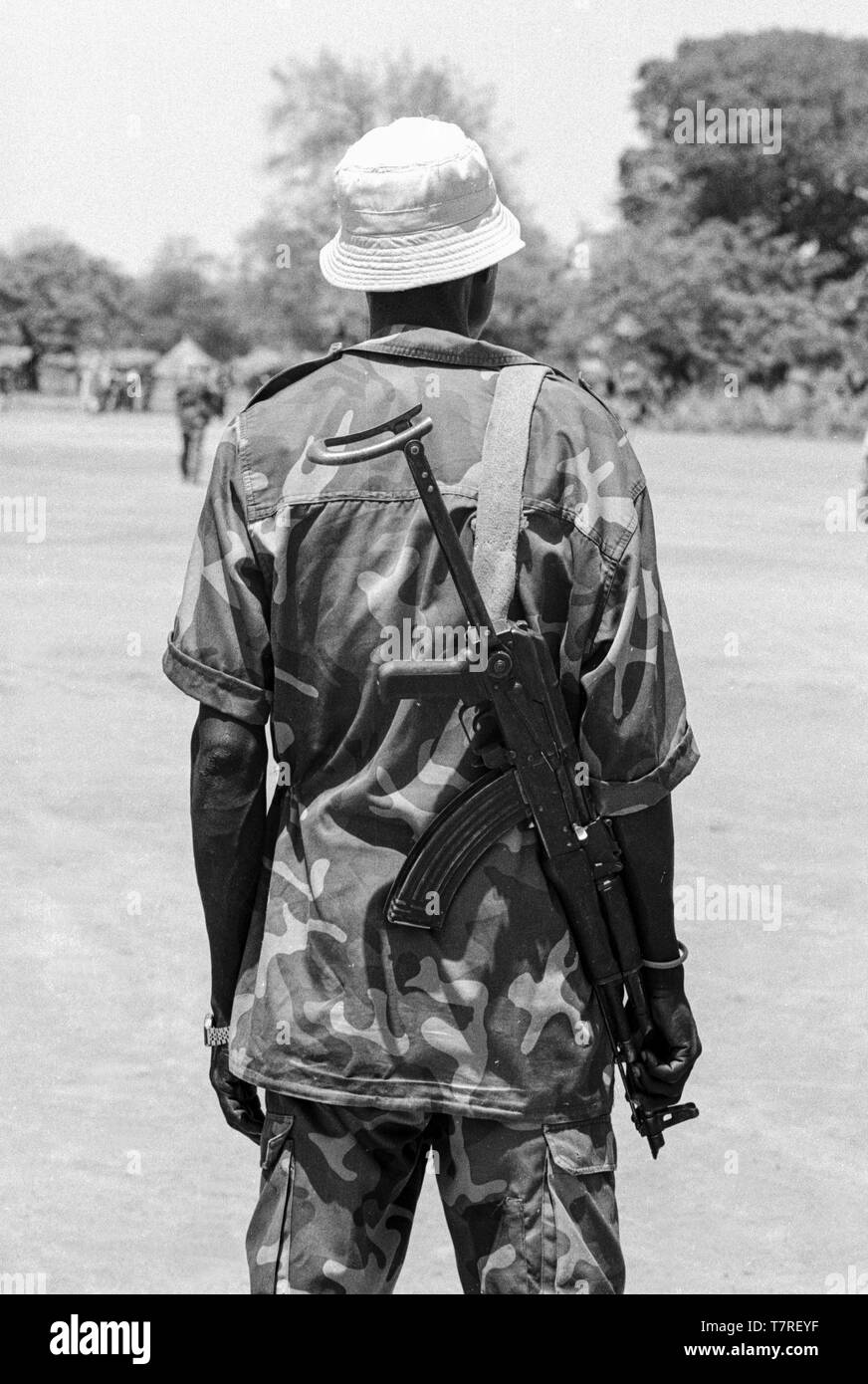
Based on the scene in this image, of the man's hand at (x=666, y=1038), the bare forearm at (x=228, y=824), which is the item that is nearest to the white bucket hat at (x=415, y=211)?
the bare forearm at (x=228, y=824)

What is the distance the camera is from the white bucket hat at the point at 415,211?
2.38 metres

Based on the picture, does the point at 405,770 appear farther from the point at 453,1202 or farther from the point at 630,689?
the point at 453,1202

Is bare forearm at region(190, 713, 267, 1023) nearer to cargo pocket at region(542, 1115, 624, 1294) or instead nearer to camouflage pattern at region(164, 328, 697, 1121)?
camouflage pattern at region(164, 328, 697, 1121)

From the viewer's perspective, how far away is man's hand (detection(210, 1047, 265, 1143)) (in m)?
2.55

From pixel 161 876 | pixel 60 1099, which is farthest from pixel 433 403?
pixel 161 876

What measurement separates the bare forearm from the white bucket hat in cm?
57

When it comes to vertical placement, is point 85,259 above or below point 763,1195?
below

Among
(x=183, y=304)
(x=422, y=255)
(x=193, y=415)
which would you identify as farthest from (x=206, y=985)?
(x=183, y=304)

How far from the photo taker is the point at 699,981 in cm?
550

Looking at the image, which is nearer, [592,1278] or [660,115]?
[592,1278]
